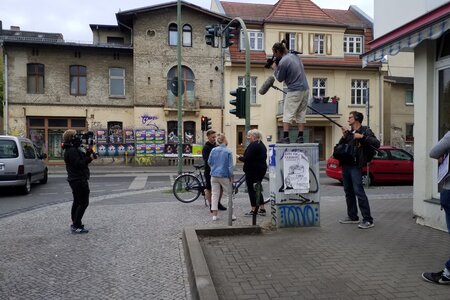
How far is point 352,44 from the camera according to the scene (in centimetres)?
3170

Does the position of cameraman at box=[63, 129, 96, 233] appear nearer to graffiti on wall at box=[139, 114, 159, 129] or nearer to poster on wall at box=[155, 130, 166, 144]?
poster on wall at box=[155, 130, 166, 144]

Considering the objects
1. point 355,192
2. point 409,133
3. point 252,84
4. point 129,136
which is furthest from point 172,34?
point 355,192

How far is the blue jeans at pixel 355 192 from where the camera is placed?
6.78 meters

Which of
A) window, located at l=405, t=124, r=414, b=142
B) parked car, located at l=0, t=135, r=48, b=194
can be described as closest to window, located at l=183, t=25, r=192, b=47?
parked car, located at l=0, t=135, r=48, b=194

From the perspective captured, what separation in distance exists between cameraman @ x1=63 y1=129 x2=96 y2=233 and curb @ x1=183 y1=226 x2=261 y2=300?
221 cm

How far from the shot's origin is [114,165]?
28.3m

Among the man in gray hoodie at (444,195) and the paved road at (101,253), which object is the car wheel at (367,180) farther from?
the man in gray hoodie at (444,195)

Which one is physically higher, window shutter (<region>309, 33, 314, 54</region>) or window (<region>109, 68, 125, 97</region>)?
window shutter (<region>309, 33, 314, 54</region>)

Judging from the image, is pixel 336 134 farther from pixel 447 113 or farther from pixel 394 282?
pixel 394 282

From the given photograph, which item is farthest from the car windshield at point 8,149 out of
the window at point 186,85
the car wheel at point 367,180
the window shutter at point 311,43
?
the window shutter at point 311,43

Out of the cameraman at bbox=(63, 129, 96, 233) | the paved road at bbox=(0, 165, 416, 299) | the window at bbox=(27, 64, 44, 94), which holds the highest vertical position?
the window at bbox=(27, 64, 44, 94)

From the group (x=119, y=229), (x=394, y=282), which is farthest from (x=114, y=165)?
(x=394, y=282)

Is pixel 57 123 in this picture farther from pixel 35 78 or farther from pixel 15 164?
pixel 15 164

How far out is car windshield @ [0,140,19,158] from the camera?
12923 millimetres
